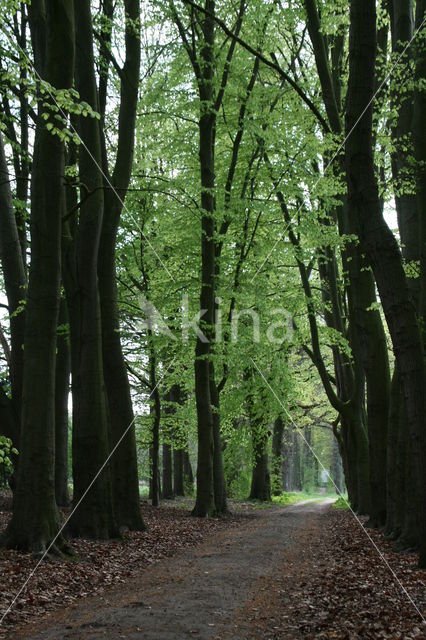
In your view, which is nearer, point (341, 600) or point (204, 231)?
point (341, 600)

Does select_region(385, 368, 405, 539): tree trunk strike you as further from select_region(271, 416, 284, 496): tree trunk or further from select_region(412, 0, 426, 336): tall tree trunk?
select_region(271, 416, 284, 496): tree trunk

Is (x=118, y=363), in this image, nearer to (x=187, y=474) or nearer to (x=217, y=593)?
(x=217, y=593)

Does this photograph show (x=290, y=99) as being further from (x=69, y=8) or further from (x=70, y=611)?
(x=70, y=611)

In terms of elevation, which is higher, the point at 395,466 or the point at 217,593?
the point at 395,466

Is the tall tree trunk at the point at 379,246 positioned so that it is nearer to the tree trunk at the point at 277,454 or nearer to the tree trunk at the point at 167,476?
the tree trunk at the point at 167,476

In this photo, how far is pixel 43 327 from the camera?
9.09 m

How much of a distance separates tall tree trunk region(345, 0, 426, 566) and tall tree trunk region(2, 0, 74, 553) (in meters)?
4.13

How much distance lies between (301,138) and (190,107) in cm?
299

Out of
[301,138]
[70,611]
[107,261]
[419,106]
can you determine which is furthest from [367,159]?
[301,138]

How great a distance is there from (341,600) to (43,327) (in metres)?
5.16

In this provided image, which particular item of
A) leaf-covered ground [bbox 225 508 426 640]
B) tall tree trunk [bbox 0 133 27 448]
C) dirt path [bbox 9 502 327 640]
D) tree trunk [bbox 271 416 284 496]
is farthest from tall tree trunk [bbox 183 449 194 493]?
leaf-covered ground [bbox 225 508 426 640]

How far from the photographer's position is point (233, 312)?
63.4 feet

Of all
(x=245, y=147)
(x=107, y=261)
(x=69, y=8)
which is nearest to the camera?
(x=69, y=8)

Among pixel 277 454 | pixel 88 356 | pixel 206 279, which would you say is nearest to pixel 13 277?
pixel 88 356
